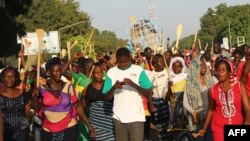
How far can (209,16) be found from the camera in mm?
129625

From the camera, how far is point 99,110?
8.67m

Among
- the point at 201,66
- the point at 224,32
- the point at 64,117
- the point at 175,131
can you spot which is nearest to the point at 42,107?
the point at 64,117

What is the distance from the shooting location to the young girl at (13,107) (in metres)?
7.26

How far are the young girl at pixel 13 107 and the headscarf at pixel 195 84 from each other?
2369 millimetres

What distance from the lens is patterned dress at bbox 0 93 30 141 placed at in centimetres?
725

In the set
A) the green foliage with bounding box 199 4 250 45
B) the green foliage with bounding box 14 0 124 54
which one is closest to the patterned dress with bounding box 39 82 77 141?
the green foliage with bounding box 14 0 124 54

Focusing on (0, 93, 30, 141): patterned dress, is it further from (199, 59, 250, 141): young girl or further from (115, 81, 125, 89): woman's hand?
(199, 59, 250, 141): young girl

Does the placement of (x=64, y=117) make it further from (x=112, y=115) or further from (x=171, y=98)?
(x=171, y=98)

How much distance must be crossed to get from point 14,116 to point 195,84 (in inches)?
105

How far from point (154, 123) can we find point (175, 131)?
1.66 feet

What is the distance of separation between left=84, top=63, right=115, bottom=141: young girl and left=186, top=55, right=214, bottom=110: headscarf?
42.9 inches
